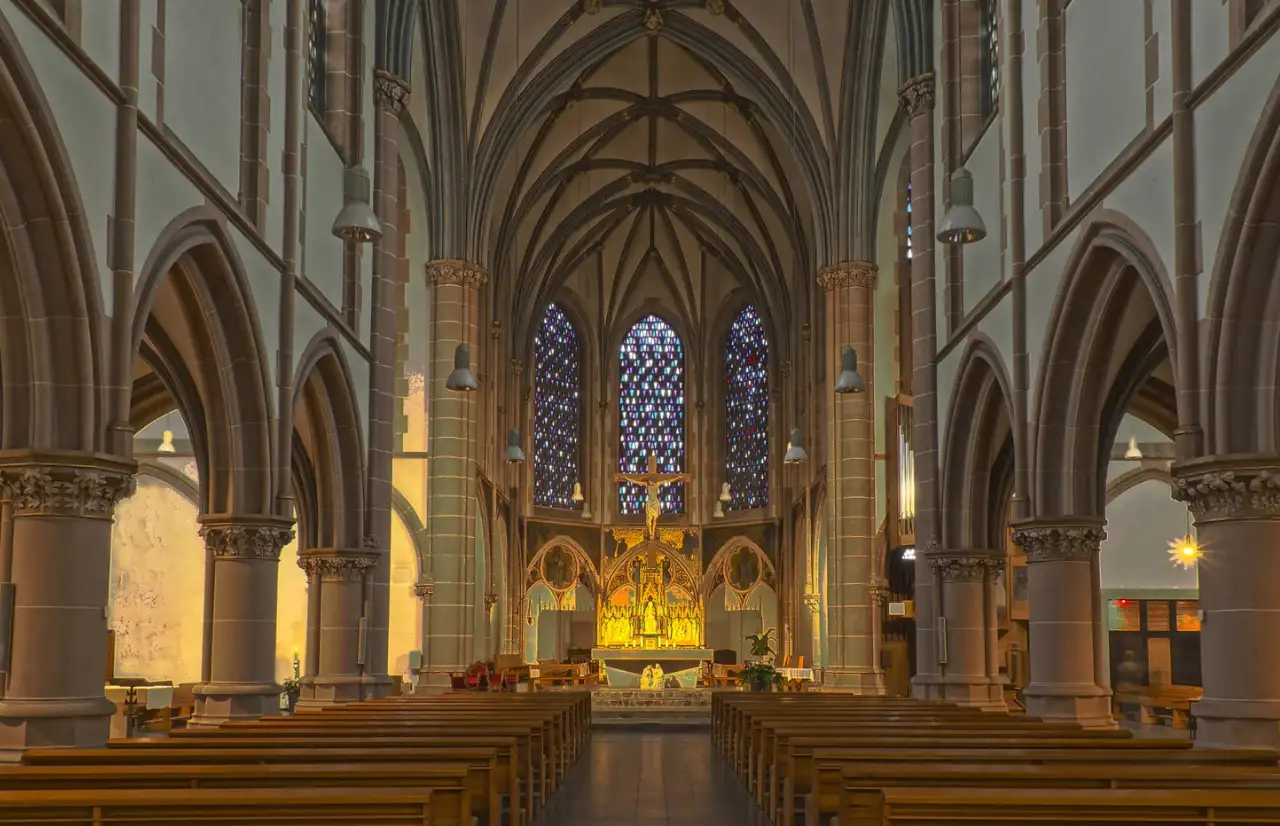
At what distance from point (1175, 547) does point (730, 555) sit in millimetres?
24776

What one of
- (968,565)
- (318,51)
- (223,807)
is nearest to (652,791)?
(968,565)

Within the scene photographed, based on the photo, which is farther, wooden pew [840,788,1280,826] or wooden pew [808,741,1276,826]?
wooden pew [808,741,1276,826]

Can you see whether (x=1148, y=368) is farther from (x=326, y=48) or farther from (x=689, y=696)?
(x=689, y=696)

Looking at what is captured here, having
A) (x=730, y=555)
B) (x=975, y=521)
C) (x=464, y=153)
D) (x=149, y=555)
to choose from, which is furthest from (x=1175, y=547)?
(x=730, y=555)

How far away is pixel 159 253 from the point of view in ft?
44.2

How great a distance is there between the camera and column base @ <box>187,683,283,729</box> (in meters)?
16.4

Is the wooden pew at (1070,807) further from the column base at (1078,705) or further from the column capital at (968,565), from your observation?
the column capital at (968,565)

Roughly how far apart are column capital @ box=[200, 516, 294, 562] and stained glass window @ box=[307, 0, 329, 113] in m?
6.46

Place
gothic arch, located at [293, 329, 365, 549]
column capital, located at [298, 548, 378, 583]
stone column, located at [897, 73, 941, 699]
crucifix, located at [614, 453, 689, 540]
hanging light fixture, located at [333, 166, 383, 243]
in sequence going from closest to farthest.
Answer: hanging light fixture, located at [333, 166, 383, 243] → gothic arch, located at [293, 329, 365, 549] → column capital, located at [298, 548, 378, 583] → stone column, located at [897, 73, 941, 699] → crucifix, located at [614, 453, 689, 540]

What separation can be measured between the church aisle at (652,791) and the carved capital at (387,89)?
10107mm

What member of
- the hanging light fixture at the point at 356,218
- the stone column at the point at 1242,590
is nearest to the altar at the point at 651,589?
the hanging light fixture at the point at 356,218

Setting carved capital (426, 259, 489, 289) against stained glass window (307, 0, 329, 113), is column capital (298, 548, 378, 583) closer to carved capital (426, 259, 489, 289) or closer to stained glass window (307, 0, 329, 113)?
stained glass window (307, 0, 329, 113)

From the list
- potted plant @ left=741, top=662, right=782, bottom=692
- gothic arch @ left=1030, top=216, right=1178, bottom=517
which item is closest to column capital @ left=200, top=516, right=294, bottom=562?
gothic arch @ left=1030, top=216, right=1178, bottom=517

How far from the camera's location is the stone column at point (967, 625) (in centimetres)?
2080
